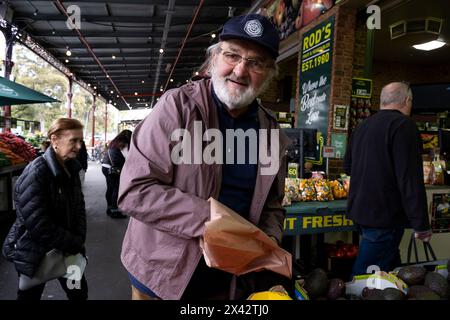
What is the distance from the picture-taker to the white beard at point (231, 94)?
128 cm

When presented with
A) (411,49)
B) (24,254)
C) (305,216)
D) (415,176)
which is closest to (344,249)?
(305,216)

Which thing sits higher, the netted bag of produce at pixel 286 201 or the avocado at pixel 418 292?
the netted bag of produce at pixel 286 201

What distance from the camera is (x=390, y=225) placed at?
2408mm

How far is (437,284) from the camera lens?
151cm

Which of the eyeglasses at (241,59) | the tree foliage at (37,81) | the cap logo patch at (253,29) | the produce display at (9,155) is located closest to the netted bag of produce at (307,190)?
the eyeglasses at (241,59)

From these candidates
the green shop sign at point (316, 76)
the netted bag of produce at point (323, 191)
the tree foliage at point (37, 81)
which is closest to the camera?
the netted bag of produce at point (323, 191)

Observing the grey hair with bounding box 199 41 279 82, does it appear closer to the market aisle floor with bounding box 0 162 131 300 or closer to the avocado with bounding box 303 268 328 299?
the avocado with bounding box 303 268 328 299

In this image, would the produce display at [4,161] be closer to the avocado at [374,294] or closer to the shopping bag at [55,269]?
the shopping bag at [55,269]

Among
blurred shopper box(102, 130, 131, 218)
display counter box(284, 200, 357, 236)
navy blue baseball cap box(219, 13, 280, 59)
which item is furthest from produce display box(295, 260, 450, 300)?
blurred shopper box(102, 130, 131, 218)

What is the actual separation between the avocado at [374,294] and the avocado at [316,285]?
18 centimetres

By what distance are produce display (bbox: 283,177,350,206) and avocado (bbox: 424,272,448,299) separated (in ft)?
5.15

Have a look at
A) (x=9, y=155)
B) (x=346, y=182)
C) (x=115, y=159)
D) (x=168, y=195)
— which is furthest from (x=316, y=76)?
(x=9, y=155)

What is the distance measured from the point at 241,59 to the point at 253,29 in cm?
12
